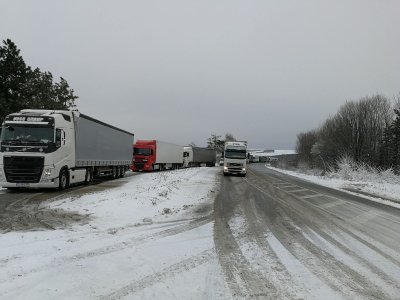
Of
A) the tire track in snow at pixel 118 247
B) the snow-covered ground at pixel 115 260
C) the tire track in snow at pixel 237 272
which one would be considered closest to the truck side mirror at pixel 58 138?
the snow-covered ground at pixel 115 260

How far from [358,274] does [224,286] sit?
237cm

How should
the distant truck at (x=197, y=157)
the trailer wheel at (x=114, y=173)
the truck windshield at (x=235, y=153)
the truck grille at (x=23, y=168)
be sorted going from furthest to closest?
the distant truck at (x=197, y=157) → the truck windshield at (x=235, y=153) → the trailer wheel at (x=114, y=173) → the truck grille at (x=23, y=168)

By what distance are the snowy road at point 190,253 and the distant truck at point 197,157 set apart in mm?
53957

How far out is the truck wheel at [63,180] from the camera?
19.6 meters

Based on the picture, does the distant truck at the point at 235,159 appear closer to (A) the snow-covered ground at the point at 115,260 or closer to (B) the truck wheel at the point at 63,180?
(B) the truck wheel at the point at 63,180

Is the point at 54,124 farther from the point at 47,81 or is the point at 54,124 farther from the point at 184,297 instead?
the point at 47,81

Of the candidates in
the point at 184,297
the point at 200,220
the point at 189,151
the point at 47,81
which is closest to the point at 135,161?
the point at 47,81

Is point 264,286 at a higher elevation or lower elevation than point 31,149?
lower

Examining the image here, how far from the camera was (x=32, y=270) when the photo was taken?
6.04 m

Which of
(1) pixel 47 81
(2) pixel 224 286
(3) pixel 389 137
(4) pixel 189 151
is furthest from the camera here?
(4) pixel 189 151

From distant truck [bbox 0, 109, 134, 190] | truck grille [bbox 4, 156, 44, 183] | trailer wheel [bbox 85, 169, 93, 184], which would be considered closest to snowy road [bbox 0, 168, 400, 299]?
truck grille [bbox 4, 156, 44, 183]

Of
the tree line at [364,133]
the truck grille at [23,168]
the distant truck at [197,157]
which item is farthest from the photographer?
the distant truck at [197,157]

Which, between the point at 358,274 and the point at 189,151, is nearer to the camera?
the point at 358,274

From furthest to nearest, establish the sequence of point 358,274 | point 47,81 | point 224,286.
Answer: point 47,81 < point 358,274 < point 224,286
